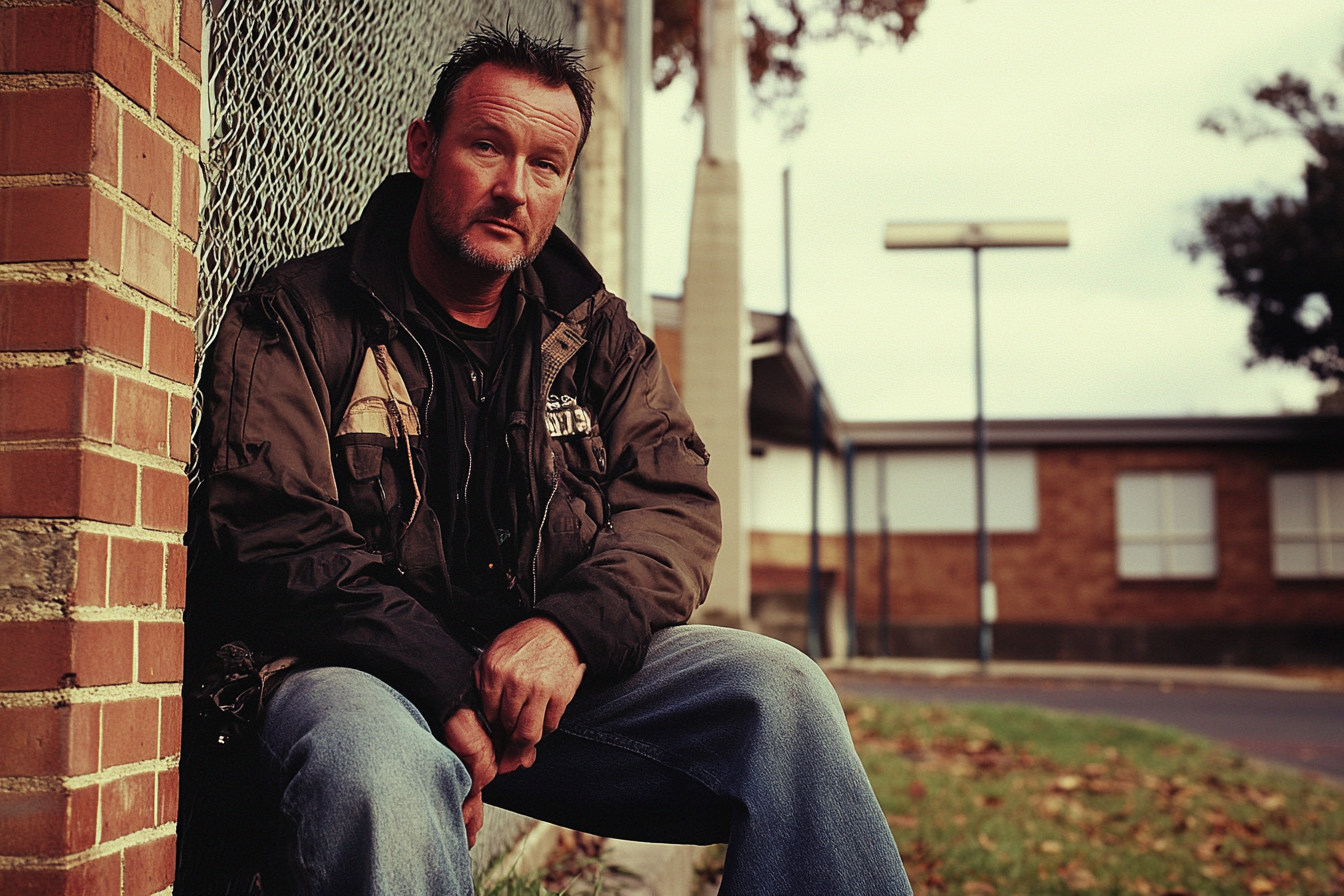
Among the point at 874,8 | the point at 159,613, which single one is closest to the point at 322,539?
the point at 159,613

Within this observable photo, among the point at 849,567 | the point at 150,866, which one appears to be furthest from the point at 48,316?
the point at 849,567

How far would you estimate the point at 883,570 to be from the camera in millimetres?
24531

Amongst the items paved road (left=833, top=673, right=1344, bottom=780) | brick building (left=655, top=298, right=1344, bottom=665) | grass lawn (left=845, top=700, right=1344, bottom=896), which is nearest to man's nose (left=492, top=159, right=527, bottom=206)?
grass lawn (left=845, top=700, right=1344, bottom=896)

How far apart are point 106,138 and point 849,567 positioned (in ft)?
76.3

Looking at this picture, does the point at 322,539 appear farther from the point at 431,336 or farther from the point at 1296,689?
the point at 1296,689

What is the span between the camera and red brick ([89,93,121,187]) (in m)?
1.46

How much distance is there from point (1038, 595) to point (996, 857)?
1968cm

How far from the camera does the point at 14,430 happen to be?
1.42m

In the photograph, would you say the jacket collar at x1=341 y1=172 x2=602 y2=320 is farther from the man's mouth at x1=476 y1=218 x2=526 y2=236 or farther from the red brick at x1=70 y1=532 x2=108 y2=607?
the red brick at x1=70 y1=532 x2=108 y2=607

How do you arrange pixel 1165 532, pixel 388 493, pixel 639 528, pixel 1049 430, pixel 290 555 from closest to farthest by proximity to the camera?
pixel 290 555, pixel 388 493, pixel 639 528, pixel 1049 430, pixel 1165 532

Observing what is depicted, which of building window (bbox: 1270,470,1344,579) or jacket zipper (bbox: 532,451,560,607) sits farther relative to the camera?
building window (bbox: 1270,470,1344,579)

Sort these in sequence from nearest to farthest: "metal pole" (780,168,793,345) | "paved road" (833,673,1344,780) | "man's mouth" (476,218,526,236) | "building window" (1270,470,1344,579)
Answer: "man's mouth" (476,218,526,236), "paved road" (833,673,1344,780), "metal pole" (780,168,793,345), "building window" (1270,470,1344,579)

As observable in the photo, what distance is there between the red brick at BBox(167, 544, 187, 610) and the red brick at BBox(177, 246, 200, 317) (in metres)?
0.32

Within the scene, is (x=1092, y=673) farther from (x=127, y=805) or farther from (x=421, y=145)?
(x=127, y=805)
